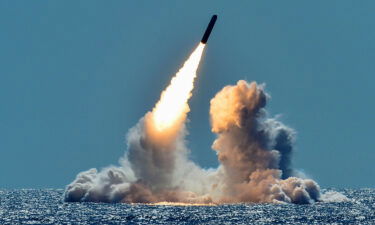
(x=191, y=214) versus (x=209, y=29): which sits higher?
(x=209, y=29)

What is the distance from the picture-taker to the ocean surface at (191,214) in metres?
122

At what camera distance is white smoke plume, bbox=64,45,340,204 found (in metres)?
134

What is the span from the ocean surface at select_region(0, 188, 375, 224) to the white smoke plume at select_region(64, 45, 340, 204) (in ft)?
6.88

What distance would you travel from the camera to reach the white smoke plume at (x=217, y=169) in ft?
438

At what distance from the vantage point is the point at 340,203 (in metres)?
164

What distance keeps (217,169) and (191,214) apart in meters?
15.0

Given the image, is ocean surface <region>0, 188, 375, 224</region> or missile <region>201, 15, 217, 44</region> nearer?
missile <region>201, 15, 217, 44</region>

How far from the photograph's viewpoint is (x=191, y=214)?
13000 cm

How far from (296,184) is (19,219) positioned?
34.9 metres

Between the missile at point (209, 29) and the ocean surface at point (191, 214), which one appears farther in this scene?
the ocean surface at point (191, 214)

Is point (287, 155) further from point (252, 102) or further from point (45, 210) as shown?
point (45, 210)

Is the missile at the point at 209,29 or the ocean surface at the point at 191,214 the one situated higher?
the missile at the point at 209,29

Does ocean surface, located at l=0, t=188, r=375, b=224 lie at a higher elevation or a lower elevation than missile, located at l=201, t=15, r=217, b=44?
lower

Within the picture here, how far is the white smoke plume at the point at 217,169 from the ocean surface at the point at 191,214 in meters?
2.10
